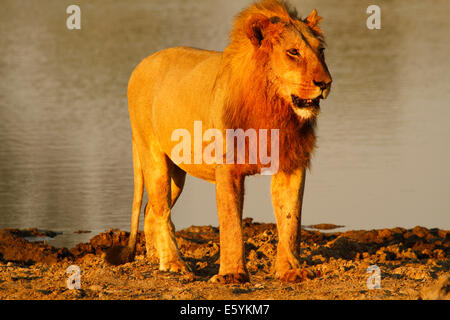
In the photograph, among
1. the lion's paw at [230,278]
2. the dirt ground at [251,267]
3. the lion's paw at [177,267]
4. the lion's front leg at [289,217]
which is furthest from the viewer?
the lion's paw at [177,267]

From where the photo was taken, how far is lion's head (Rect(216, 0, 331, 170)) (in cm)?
704

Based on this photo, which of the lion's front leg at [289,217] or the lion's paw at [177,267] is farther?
the lion's paw at [177,267]

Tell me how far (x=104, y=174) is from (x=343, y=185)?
131 inches

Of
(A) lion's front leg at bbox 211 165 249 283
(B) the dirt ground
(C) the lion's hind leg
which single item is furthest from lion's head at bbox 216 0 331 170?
(C) the lion's hind leg

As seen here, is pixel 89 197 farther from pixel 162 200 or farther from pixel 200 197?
pixel 162 200

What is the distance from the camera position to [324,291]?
6.92 meters

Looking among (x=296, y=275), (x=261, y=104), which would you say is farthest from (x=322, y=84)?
(x=296, y=275)

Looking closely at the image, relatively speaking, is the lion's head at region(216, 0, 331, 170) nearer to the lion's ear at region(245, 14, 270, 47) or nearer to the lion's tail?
the lion's ear at region(245, 14, 270, 47)

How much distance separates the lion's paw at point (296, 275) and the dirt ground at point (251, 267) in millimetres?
68

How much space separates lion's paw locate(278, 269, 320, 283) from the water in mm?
3411

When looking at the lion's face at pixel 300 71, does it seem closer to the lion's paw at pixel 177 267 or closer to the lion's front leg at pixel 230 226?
the lion's front leg at pixel 230 226

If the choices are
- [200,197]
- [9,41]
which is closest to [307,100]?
[200,197]

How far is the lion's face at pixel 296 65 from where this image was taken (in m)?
6.95

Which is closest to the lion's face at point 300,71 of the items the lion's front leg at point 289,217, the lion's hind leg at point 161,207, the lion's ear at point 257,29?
the lion's ear at point 257,29
